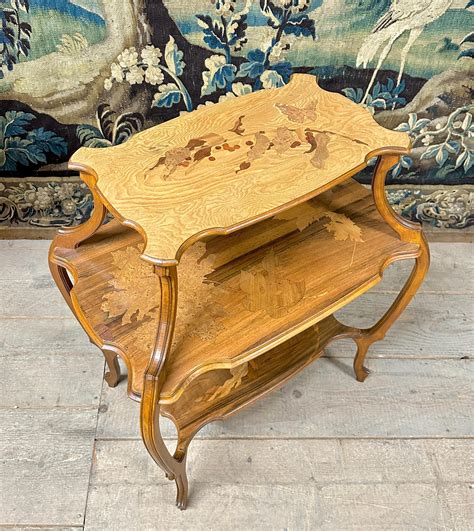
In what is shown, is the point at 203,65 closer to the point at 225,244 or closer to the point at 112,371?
the point at 225,244

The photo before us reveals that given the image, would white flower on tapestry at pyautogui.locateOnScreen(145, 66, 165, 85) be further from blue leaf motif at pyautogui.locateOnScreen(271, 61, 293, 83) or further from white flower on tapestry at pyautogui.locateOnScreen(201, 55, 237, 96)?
blue leaf motif at pyautogui.locateOnScreen(271, 61, 293, 83)

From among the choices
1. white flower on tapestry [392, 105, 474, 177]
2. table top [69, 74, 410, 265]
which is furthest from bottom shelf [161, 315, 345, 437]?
white flower on tapestry [392, 105, 474, 177]

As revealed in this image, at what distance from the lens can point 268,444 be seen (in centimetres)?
122

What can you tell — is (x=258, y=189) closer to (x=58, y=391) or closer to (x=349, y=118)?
(x=349, y=118)

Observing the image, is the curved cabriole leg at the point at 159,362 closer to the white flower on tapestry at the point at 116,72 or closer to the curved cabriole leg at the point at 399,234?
the curved cabriole leg at the point at 399,234

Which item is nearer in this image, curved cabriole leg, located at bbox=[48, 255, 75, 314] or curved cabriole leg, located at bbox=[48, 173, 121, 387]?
curved cabriole leg, located at bbox=[48, 173, 121, 387]

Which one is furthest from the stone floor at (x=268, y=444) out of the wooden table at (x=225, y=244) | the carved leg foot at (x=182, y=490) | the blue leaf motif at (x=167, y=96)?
the blue leaf motif at (x=167, y=96)

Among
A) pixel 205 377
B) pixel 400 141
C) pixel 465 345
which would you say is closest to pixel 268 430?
pixel 205 377

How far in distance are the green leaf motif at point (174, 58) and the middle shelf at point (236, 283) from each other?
0.46 meters

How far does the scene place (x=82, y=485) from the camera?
1.16m

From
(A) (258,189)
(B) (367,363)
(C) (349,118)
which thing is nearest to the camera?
(A) (258,189)

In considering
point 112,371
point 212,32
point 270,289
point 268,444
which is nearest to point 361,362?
point 268,444

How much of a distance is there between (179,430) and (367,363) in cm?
54

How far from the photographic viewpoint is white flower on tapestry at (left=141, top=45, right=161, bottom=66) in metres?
1.31
